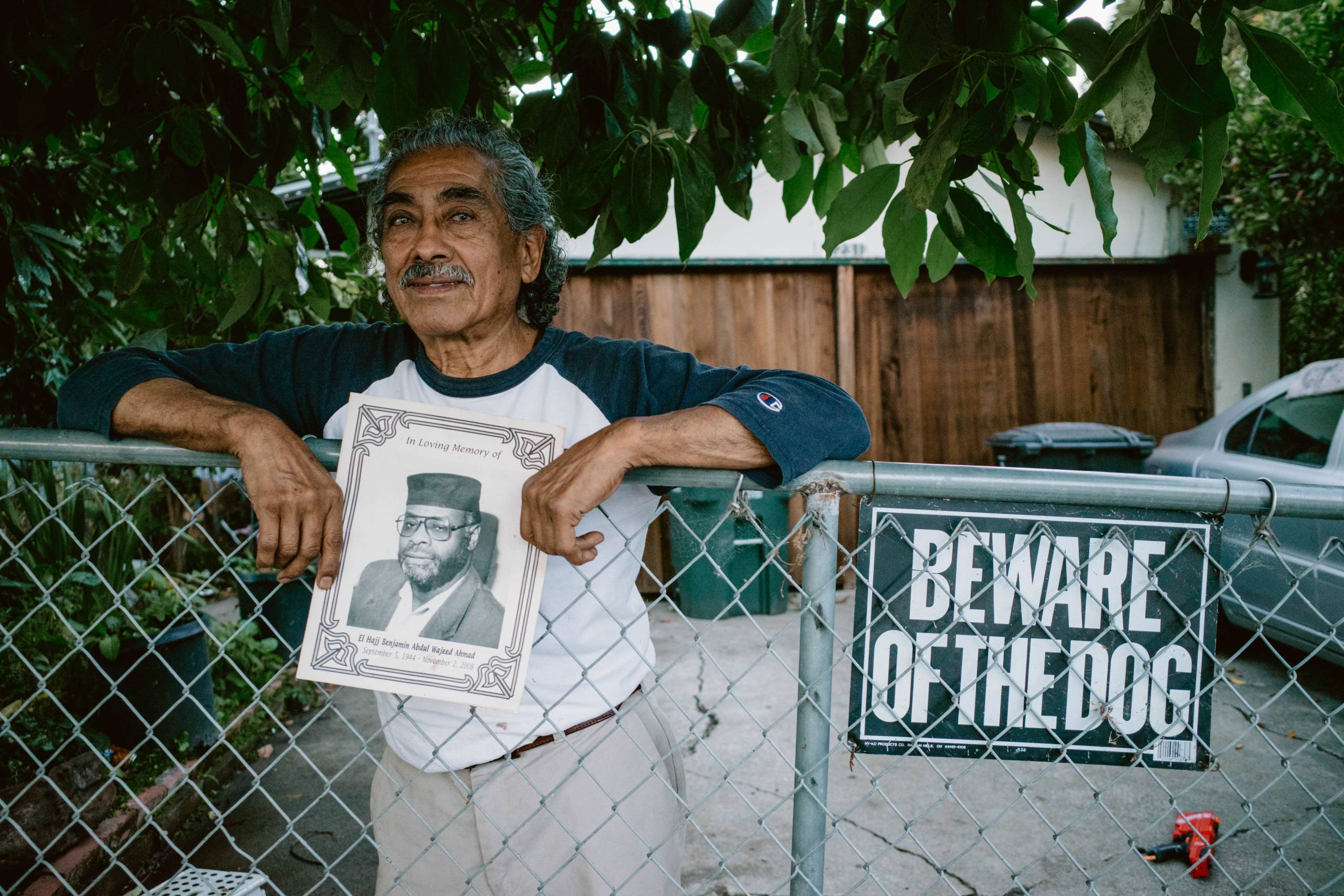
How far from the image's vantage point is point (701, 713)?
391 centimetres

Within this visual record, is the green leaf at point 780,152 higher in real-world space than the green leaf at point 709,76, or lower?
lower

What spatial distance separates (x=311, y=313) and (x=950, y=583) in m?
2.11

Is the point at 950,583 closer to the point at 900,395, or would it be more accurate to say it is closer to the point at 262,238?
the point at 262,238

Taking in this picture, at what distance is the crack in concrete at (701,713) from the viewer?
11.5 feet

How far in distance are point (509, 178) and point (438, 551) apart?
85cm

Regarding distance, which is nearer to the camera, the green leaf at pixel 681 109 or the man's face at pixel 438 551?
the man's face at pixel 438 551

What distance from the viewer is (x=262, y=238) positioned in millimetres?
1917

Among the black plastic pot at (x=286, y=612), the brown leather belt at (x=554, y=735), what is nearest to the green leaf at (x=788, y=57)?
the brown leather belt at (x=554, y=735)

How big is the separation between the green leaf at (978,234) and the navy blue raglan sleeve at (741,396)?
31 cm

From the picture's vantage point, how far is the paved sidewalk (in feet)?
8.68

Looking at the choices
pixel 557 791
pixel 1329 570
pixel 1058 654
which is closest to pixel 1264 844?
pixel 1329 570

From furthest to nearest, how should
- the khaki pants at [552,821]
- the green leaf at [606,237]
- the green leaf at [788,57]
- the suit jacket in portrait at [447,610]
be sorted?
the green leaf at [606,237], the khaki pants at [552,821], the green leaf at [788,57], the suit jacket in portrait at [447,610]

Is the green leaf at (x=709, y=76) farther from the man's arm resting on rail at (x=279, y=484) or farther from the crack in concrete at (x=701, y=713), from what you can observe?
the crack in concrete at (x=701, y=713)

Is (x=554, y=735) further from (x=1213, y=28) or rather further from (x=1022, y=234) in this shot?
(x=1213, y=28)
